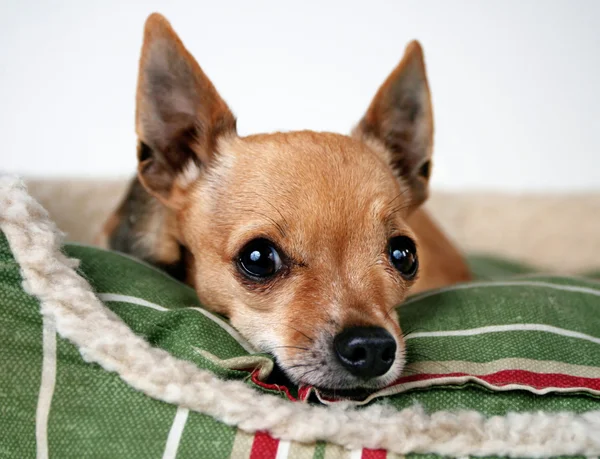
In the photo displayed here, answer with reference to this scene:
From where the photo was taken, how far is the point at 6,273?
1437 millimetres

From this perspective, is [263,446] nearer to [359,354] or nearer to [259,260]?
[359,354]

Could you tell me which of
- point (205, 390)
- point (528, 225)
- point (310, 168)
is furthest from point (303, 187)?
point (528, 225)

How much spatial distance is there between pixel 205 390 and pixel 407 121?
56.2 inches

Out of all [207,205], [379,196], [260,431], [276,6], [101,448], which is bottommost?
[101,448]

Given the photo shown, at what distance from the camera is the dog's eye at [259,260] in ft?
5.66

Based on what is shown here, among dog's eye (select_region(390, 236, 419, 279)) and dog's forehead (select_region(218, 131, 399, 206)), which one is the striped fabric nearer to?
dog's eye (select_region(390, 236, 419, 279))

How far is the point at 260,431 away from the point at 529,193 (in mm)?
3560

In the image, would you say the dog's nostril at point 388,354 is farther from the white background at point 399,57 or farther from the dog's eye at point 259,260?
the white background at point 399,57

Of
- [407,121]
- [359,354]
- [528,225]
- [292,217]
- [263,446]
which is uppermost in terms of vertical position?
[407,121]

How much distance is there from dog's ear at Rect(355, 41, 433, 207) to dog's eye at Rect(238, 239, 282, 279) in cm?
80

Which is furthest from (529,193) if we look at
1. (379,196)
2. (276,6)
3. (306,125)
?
(379,196)

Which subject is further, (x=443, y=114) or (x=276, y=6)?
(x=443, y=114)

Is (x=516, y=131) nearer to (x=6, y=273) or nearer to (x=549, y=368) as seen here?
(x=549, y=368)

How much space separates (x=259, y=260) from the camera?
5.73ft
